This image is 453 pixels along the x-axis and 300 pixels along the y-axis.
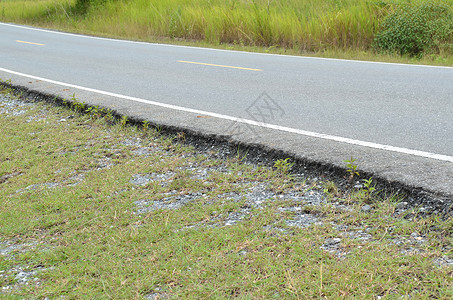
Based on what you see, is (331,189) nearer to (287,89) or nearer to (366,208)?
(366,208)

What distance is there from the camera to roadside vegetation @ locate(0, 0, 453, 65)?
10078 mm

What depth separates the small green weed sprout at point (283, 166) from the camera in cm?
380

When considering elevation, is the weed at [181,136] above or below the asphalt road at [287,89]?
below

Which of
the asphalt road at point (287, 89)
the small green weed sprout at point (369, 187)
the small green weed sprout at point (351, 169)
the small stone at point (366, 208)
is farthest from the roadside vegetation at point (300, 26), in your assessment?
the small stone at point (366, 208)

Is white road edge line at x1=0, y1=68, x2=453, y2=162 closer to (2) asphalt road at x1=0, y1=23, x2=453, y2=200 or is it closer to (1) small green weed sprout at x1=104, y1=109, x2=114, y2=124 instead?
(2) asphalt road at x1=0, y1=23, x2=453, y2=200

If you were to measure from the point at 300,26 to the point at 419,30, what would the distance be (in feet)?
9.97

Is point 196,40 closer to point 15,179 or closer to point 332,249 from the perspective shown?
point 15,179

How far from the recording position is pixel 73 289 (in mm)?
2535

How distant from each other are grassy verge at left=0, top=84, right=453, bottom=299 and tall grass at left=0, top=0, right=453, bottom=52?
8.10 m

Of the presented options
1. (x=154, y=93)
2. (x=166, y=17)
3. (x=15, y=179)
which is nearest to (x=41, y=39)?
(x=166, y=17)

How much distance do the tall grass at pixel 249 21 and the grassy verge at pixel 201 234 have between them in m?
8.10

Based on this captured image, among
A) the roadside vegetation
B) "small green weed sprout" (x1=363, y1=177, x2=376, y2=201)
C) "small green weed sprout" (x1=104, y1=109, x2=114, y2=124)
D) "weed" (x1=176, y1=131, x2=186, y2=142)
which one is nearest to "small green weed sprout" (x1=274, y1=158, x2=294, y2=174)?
"small green weed sprout" (x1=363, y1=177, x2=376, y2=201)

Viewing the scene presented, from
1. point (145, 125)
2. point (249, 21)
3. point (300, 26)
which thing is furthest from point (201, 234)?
point (249, 21)

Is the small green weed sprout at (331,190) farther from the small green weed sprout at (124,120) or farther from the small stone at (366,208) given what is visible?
the small green weed sprout at (124,120)
